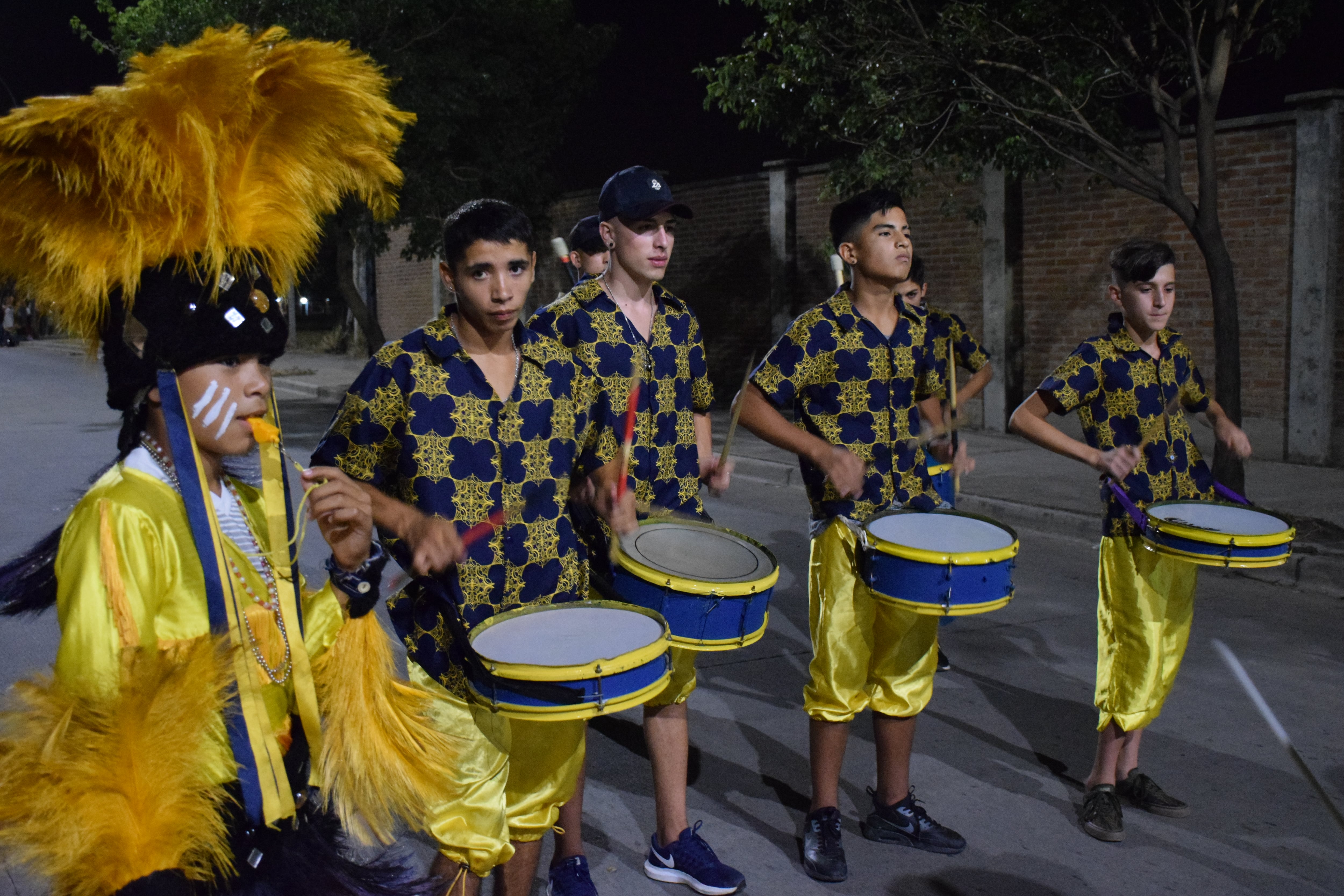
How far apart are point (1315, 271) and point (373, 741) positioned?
10.8m

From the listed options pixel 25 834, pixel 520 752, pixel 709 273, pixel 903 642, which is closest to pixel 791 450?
pixel 903 642

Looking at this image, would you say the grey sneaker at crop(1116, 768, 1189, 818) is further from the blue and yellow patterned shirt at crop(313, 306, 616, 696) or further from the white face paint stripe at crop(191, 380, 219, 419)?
the white face paint stripe at crop(191, 380, 219, 419)

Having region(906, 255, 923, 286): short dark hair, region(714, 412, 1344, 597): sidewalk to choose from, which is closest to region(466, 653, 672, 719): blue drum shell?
region(906, 255, 923, 286): short dark hair

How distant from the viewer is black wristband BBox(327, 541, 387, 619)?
2.18m

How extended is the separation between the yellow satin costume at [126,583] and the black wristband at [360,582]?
144mm

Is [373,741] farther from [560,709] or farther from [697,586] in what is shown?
[697,586]

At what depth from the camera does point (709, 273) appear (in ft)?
58.2

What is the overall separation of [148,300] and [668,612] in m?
1.69

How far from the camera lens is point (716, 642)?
318 cm

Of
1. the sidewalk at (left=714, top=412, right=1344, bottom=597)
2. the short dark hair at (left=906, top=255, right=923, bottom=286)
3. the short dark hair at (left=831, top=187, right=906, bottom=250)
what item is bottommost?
the sidewalk at (left=714, top=412, right=1344, bottom=597)

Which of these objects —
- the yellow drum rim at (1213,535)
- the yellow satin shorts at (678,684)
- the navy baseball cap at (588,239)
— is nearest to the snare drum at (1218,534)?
the yellow drum rim at (1213,535)

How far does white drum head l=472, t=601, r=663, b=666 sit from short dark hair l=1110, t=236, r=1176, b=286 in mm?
2275

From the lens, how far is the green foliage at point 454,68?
53.1 ft

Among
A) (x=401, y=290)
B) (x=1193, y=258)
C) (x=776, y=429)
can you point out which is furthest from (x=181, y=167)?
(x=401, y=290)
